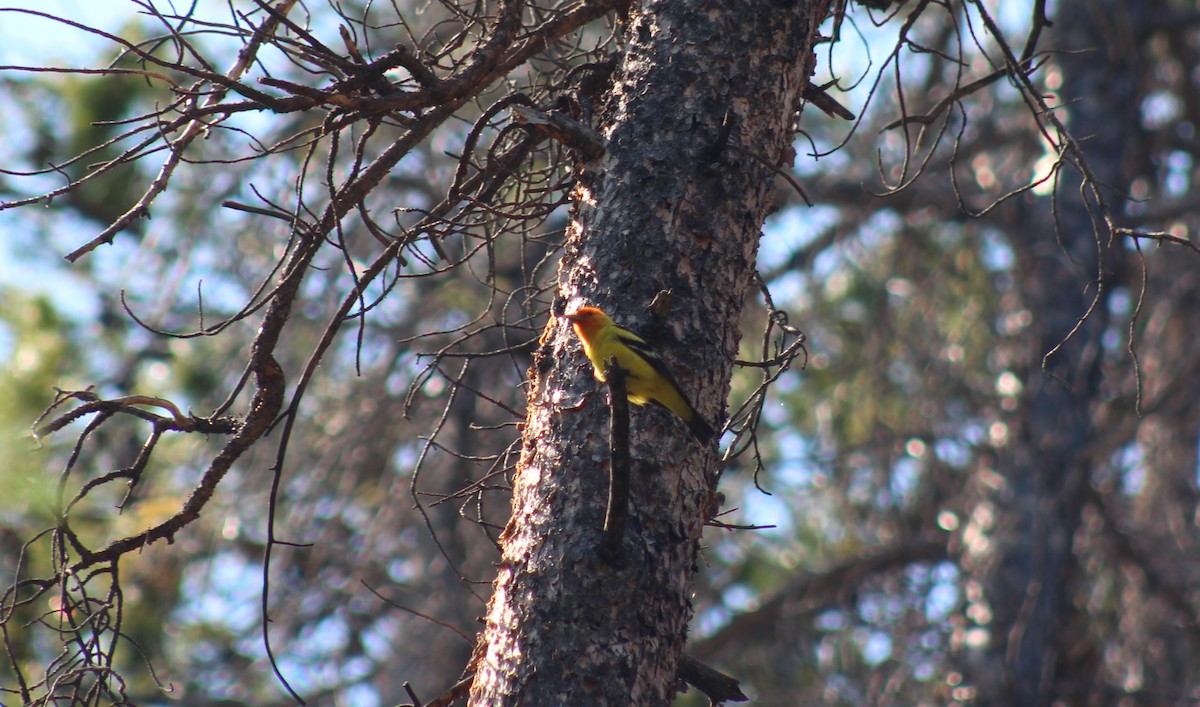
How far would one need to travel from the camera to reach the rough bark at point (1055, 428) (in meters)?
7.56

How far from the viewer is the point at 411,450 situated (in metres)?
9.87

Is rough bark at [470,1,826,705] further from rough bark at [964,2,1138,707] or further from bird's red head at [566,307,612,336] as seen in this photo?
rough bark at [964,2,1138,707]

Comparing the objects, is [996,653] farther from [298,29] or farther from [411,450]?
[298,29]

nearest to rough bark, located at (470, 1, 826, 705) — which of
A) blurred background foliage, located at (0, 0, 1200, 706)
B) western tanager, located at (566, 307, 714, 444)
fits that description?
western tanager, located at (566, 307, 714, 444)

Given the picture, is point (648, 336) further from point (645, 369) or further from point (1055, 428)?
point (1055, 428)

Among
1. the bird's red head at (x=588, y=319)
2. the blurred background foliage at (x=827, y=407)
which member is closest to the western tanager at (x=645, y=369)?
the bird's red head at (x=588, y=319)

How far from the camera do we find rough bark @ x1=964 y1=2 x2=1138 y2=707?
7559mm

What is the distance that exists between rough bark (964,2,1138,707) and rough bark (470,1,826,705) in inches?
193

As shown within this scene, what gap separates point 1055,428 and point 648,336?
612 centimetres

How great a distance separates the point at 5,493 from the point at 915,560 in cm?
713

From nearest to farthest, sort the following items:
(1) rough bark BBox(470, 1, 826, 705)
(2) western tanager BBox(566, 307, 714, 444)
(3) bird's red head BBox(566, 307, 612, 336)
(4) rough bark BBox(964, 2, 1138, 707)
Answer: (1) rough bark BBox(470, 1, 826, 705)
(2) western tanager BBox(566, 307, 714, 444)
(3) bird's red head BBox(566, 307, 612, 336)
(4) rough bark BBox(964, 2, 1138, 707)

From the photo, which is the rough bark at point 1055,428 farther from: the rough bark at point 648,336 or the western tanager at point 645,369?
the western tanager at point 645,369

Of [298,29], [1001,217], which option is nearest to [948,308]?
[1001,217]

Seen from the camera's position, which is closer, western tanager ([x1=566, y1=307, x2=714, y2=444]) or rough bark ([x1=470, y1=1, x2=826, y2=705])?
rough bark ([x1=470, y1=1, x2=826, y2=705])
